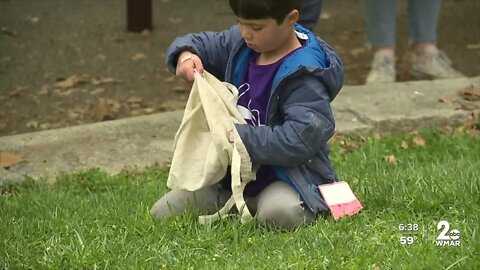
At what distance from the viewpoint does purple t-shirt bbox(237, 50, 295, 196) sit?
3.62m

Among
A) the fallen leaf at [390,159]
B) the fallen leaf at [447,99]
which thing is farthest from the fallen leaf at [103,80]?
the fallen leaf at [390,159]

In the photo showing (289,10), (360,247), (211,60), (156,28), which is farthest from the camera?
(156,28)

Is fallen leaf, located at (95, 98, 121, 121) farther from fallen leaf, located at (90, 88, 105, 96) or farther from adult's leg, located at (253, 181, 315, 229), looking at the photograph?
adult's leg, located at (253, 181, 315, 229)

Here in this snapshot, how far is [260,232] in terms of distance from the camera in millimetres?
3504

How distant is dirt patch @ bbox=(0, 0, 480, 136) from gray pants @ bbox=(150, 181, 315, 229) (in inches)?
99.6

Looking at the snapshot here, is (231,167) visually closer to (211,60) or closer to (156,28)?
(211,60)

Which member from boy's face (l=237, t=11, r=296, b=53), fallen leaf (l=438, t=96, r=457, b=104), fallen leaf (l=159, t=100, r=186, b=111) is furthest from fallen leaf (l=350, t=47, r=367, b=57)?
boy's face (l=237, t=11, r=296, b=53)

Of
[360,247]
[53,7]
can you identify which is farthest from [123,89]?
[360,247]

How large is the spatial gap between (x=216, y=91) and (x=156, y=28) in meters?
4.92

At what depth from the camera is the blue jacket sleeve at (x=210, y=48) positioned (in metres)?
3.72

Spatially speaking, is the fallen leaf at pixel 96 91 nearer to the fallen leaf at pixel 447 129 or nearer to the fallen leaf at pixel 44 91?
the fallen leaf at pixel 44 91

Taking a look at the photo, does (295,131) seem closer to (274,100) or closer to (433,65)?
(274,100)

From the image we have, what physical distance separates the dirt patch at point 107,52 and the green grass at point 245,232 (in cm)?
206

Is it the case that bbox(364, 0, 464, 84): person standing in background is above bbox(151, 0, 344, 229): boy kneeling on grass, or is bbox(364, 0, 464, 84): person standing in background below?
below
